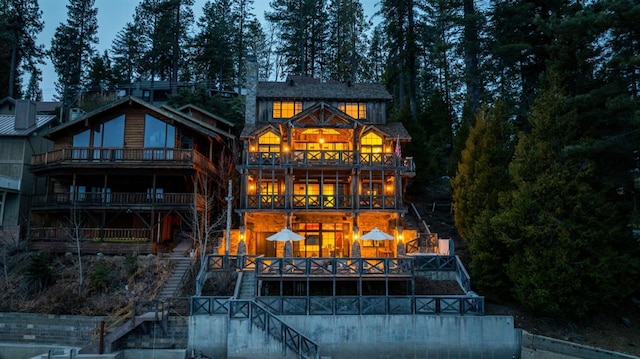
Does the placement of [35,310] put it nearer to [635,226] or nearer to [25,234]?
[25,234]

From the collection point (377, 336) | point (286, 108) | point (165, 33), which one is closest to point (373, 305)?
point (377, 336)

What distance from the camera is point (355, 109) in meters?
29.0

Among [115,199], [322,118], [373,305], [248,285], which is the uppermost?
[322,118]

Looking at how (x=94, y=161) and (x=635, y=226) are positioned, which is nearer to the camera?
(x=635, y=226)

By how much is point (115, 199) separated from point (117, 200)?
0.16 metres

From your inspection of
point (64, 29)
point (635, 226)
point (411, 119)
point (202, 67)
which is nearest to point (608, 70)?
point (635, 226)

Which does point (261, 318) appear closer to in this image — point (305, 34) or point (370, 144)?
point (370, 144)

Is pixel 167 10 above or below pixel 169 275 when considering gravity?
above

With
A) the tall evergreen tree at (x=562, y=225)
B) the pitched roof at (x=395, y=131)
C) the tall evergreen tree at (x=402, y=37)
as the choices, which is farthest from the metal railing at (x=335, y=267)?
the tall evergreen tree at (x=402, y=37)

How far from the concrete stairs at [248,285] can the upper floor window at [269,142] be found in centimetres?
918

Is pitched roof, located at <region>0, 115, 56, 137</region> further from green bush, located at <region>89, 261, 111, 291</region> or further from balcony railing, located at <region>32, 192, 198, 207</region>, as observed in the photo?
green bush, located at <region>89, 261, 111, 291</region>

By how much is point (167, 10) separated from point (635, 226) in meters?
49.1

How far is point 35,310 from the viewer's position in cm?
1925

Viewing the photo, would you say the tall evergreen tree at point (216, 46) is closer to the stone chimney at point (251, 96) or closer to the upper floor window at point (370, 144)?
the stone chimney at point (251, 96)
